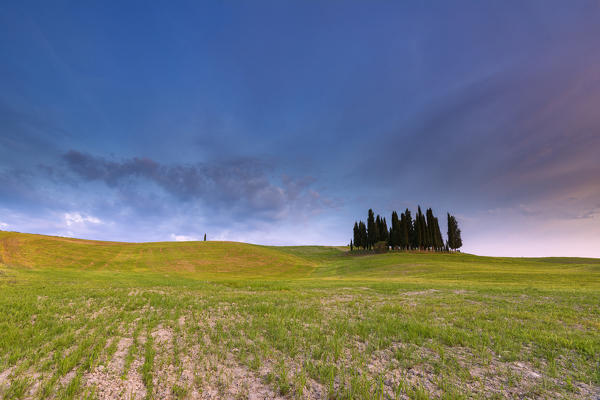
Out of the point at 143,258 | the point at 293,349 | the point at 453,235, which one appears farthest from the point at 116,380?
the point at 453,235

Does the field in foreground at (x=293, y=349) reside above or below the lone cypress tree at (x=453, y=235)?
below

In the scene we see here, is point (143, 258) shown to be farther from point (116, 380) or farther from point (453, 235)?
point (453, 235)

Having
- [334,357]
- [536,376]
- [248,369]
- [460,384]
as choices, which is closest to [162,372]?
[248,369]

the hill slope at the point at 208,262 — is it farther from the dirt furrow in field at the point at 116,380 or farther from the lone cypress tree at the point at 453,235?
the dirt furrow in field at the point at 116,380

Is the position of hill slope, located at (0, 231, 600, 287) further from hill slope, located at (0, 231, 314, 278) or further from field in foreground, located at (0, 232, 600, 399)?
field in foreground, located at (0, 232, 600, 399)

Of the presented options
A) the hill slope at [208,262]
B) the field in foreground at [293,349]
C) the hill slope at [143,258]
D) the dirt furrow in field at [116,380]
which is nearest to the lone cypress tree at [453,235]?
the hill slope at [208,262]

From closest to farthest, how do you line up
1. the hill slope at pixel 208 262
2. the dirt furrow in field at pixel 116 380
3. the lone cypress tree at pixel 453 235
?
the dirt furrow in field at pixel 116 380
the hill slope at pixel 208 262
the lone cypress tree at pixel 453 235

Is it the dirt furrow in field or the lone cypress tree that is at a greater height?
the lone cypress tree

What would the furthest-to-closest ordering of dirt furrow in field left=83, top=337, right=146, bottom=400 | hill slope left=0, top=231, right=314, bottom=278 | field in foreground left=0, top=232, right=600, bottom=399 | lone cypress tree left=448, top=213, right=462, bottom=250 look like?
1. lone cypress tree left=448, top=213, right=462, bottom=250
2. hill slope left=0, top=231, right=314, bottom=278
3. field in foreground left=0, top=232, right=600, bottom=399
4. dirt furrow in field left=83, top=337, right=146, bottom=400

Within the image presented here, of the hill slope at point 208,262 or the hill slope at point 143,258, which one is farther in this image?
the hill slope at point 143,258

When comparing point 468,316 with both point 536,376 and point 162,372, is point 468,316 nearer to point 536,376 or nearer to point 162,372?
point 536,376

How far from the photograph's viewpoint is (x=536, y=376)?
6.47 metres

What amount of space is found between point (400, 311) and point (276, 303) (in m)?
7.23

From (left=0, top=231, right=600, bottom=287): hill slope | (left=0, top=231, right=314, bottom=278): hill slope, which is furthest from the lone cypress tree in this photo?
(left=0, top=231, right=314, bottom=278): hill slope
